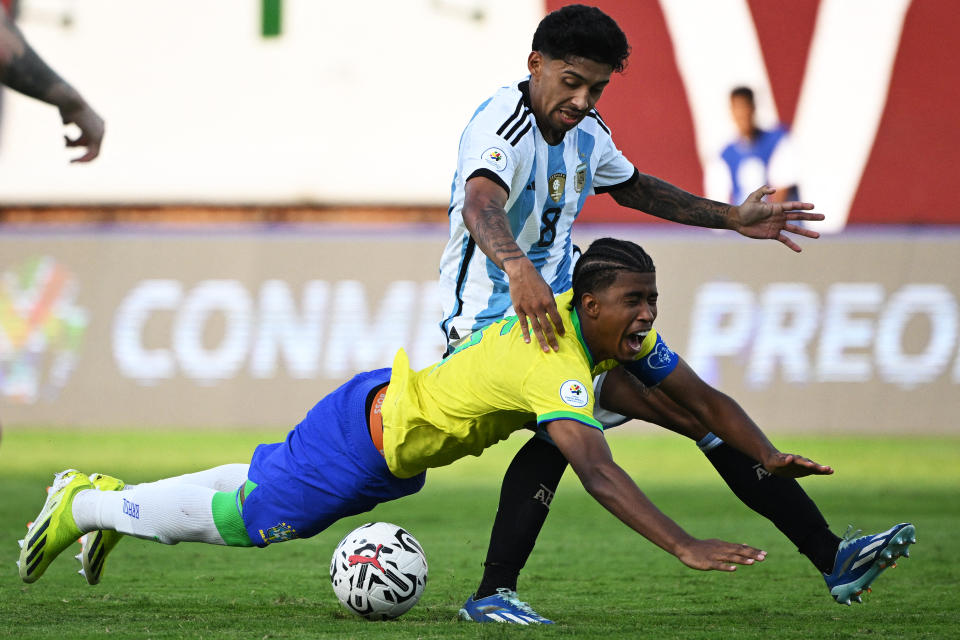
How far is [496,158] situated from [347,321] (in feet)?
26.0

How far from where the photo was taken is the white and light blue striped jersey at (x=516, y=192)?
4.66 m

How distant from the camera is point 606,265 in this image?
425 centimetres

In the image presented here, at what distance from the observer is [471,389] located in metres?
4.30

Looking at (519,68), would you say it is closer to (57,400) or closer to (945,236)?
(945,236)

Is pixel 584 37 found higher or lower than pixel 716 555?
higher

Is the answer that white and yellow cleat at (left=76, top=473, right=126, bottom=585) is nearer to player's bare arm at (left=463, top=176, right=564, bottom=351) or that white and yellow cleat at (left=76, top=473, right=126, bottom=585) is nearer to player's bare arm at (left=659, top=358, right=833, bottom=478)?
player's bare arm at (left=463, top=176, right=564, bottom=351)

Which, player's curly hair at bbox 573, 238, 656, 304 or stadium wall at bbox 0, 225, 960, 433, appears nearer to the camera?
player's curly hair at bbox 573, 238, 656, 304

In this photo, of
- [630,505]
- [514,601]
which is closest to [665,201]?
[514,601]

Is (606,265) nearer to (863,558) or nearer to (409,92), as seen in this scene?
(863,558)

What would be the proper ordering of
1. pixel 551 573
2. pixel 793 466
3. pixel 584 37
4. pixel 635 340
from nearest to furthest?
pixel 793 466
pixel 635 340
pixel 584 37
pixel 551 573

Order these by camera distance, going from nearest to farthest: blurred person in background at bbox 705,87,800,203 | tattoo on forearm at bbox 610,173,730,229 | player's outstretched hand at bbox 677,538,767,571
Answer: player's outstretched hand at bbox 677,538,767,571, tattoo on forearm at bbox 610,173,730,229, blurred person in background at bbox 705,87,800,203

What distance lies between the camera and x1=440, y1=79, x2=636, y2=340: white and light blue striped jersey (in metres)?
4.66

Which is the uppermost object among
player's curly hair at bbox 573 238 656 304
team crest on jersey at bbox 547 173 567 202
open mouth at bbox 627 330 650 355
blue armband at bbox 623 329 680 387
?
team crest on jersey at bbox 547 173 567 202

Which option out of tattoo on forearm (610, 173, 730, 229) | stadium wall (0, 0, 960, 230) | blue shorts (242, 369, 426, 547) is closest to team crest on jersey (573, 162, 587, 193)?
tattoo on forearm (610, 173, 730, 229)
